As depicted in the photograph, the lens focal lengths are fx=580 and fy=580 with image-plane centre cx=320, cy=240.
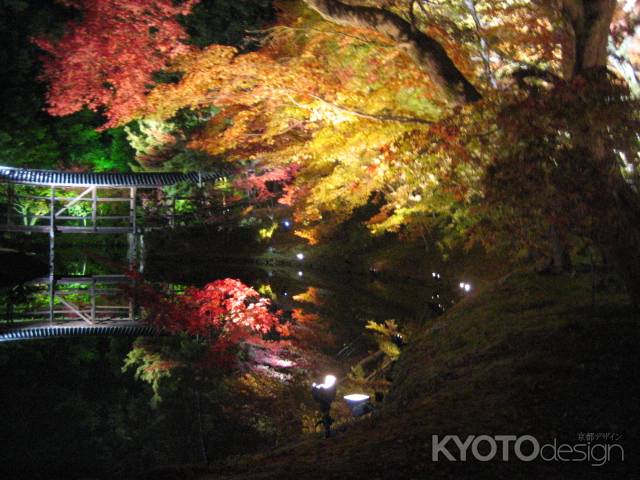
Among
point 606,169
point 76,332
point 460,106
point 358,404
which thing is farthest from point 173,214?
point 606,169

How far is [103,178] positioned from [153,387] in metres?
15.0

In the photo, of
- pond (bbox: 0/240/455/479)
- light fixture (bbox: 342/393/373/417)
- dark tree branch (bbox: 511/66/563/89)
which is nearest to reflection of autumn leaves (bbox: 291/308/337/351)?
pond (bbox: 0/240/455/479)

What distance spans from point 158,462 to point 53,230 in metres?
19.0

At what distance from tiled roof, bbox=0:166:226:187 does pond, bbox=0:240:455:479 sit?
4.86 metres

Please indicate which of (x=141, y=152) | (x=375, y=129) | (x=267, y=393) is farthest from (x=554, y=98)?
(x=141, y=152)

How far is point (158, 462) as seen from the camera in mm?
7387

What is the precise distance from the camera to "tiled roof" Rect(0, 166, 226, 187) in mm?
21828

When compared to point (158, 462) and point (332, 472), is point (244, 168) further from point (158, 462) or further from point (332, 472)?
point (332, 472)

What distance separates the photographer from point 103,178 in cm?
2330

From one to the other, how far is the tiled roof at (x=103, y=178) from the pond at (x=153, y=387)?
4.86 m

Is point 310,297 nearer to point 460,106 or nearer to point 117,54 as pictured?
point 117,54

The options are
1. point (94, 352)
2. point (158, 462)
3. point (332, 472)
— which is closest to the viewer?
point (332, 472)

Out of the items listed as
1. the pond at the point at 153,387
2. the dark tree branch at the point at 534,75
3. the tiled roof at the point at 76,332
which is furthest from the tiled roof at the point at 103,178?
the dark tree branch at the point at 534,75

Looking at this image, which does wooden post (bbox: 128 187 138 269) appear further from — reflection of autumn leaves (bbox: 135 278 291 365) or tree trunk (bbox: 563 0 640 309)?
tree trunk (bbox: 563 0 640 309)
